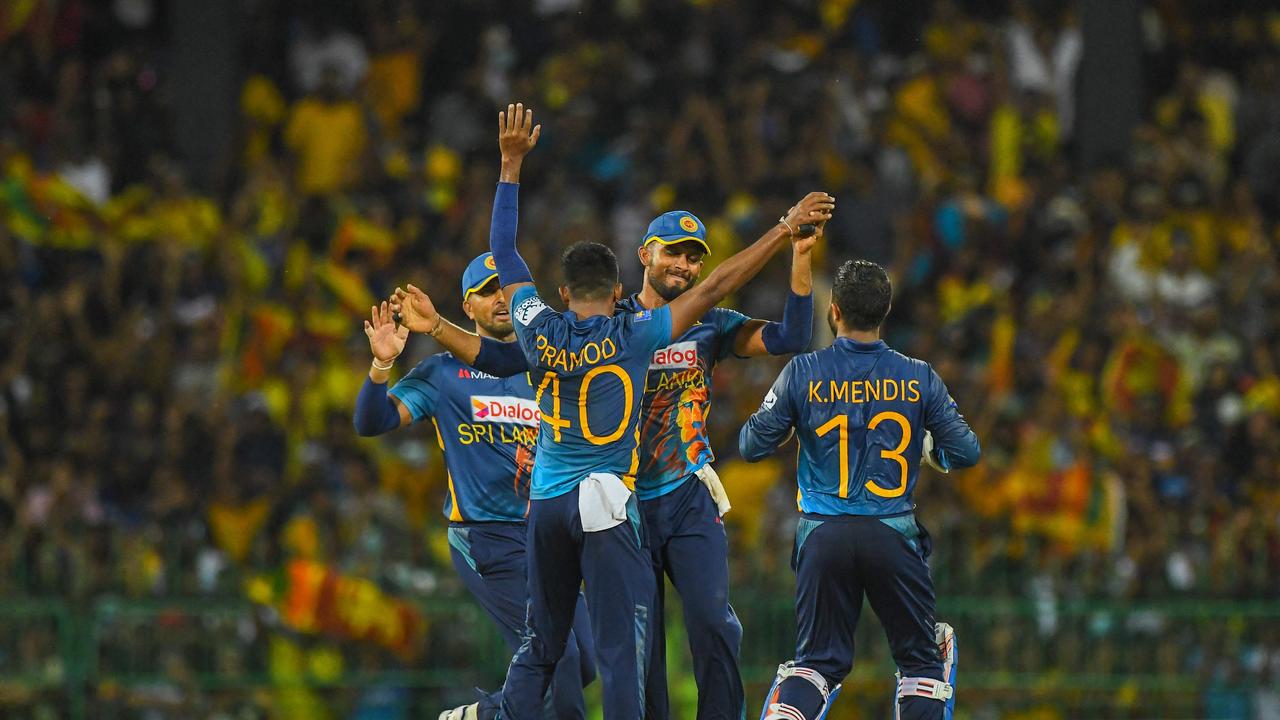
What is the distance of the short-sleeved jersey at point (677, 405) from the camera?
908 cm

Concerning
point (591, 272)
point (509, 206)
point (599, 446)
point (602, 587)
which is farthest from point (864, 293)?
point (602, 587)

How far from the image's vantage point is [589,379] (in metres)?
8.38

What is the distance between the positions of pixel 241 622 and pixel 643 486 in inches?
237

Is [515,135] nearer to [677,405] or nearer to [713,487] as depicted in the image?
[677,405]

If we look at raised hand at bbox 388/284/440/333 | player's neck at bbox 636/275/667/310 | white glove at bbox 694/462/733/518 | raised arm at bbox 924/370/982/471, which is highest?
player's neck at bbox 636/275/667/310

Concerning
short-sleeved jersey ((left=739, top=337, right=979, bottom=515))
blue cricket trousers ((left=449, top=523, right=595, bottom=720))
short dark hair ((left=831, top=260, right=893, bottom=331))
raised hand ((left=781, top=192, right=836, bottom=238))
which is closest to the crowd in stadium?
blue cricket trousers ((left=449, top=523, right=595, bottom=720))

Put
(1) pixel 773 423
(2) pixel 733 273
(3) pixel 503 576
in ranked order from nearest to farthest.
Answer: (2) pixel 733 273, (1) pixel 773 423, (3) pixel 503 576

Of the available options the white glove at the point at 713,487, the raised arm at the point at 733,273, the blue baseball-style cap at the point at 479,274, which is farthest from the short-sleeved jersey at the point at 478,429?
the raised arm at the point at 733,273

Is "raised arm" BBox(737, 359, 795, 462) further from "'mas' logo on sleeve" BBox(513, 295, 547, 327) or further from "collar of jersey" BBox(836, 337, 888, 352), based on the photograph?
"'mas' logo on sleeve" BBox(513, 295, 547, 327)

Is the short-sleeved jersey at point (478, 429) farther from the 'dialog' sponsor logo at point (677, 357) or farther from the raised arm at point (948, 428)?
the raised arm at point (948, 428)

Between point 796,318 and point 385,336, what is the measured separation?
6.37ft

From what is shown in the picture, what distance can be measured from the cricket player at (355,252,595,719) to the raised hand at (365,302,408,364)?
0.03 meters

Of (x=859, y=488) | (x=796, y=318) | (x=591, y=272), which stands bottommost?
(x=859, y=488)

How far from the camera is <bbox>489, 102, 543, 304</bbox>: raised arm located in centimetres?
874
